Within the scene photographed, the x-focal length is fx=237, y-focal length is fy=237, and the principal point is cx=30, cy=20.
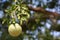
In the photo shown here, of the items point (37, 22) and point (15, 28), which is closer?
point (15, 28)

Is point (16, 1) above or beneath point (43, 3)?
above

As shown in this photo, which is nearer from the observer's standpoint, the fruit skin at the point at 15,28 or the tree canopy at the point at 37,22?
the fruit skin at the point at 15,28

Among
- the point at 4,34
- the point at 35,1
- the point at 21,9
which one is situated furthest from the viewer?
the point at 35,1

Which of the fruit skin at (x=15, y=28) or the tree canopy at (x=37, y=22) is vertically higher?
the fruit skin at (x=15, y=28)

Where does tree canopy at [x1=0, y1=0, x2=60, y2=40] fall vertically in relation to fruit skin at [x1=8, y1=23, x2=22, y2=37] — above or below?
below

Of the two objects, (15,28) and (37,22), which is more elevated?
(15,28)

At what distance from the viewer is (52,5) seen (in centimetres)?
286

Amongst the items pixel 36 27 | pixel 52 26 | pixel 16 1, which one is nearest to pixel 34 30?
pixel 36 27

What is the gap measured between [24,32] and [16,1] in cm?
112

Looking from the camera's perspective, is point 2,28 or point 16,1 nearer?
point 16,1

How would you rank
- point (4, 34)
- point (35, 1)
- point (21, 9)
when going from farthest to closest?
point (35, 1) < point (4, 34) < point (21, 9)

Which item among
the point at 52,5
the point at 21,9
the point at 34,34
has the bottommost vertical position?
the point at 34,34

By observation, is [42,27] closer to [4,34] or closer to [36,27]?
[36,27]

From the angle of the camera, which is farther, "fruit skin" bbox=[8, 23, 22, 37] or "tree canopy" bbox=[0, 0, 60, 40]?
"tree canopy" bbox=[0, 0, 60, 40]
